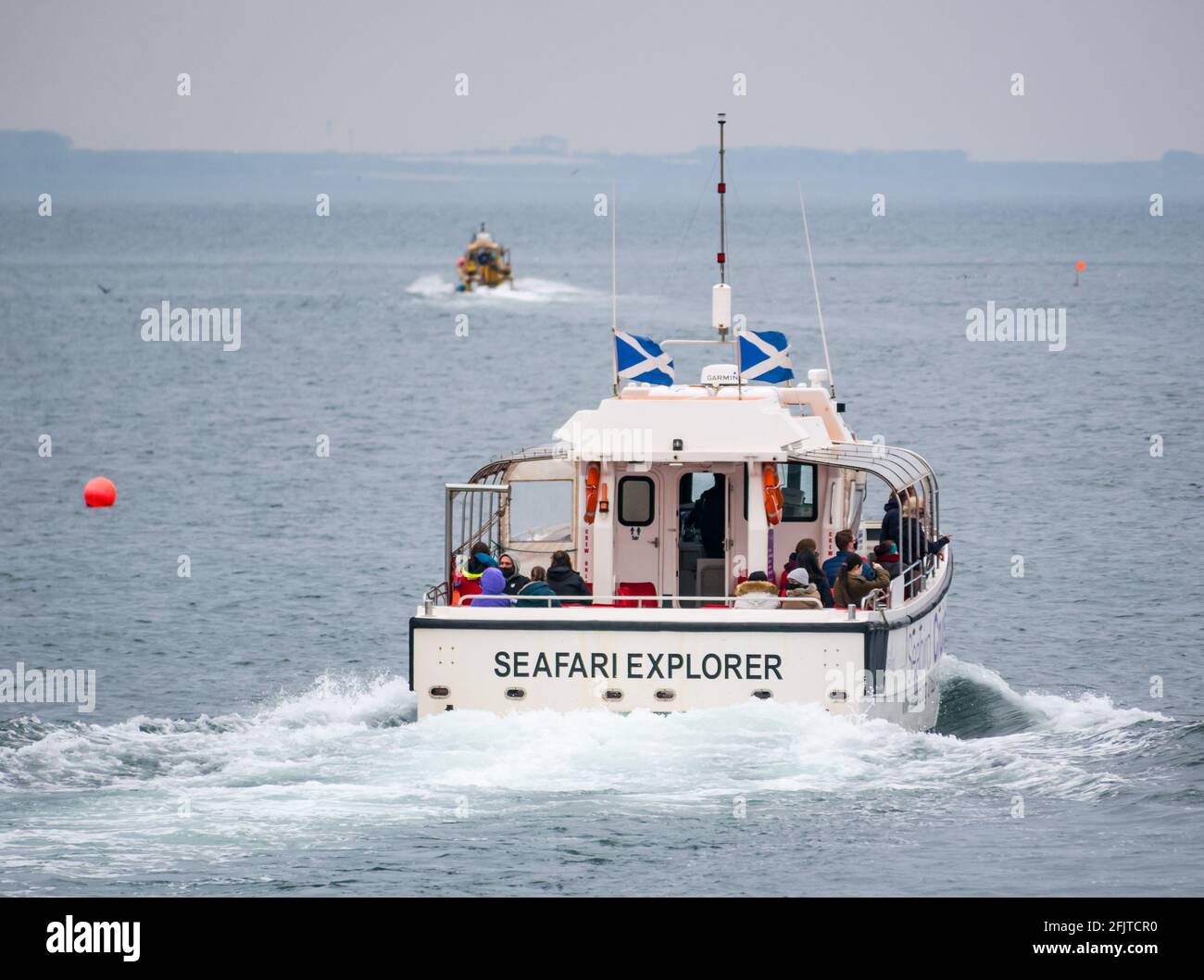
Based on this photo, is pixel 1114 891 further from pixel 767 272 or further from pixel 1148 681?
pixel 767 272

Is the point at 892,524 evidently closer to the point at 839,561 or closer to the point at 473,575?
the point at 839,561

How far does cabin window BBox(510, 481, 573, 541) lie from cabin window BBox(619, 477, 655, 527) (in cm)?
118

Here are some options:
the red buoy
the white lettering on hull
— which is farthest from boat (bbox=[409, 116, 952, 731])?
the red buoy

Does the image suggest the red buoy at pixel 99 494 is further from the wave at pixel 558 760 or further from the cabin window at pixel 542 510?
the wave at pixel 558 760

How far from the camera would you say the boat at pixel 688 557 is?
1811cm

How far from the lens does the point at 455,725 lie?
1819 cm

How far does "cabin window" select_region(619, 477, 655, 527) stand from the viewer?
20.5 m

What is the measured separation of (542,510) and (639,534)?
5.52ft

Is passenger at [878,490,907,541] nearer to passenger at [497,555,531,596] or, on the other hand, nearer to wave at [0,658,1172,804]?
wave at [0,658,1172,804]

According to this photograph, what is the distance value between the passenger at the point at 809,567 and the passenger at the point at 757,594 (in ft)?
3.26

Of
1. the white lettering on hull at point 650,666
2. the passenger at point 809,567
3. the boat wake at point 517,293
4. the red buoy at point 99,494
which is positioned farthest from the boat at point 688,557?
the boat wake at point 517,293
